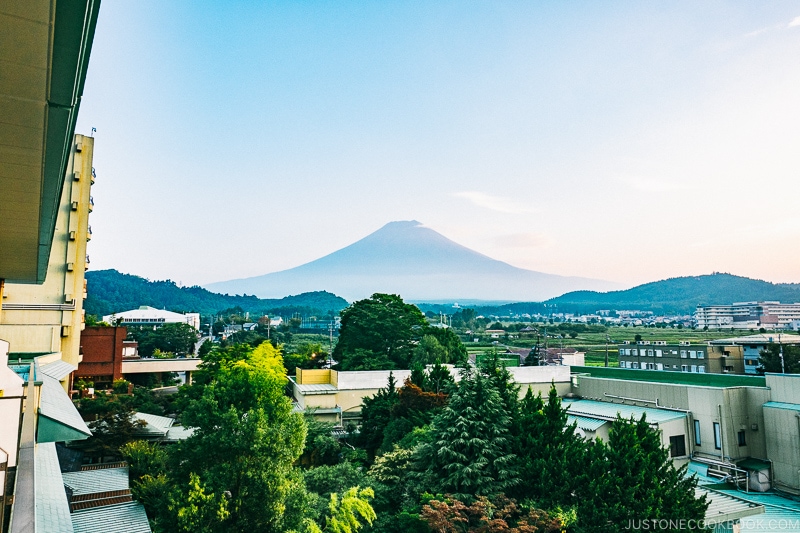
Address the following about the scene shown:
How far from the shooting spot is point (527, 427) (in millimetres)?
12766

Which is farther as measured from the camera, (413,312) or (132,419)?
(413,312)

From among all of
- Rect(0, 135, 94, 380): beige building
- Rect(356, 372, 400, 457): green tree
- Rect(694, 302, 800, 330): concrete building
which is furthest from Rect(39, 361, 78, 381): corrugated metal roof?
Rect(694, 302, 800, 330): concrete building

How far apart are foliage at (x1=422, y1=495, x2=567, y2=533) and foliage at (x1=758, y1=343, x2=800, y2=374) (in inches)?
1263

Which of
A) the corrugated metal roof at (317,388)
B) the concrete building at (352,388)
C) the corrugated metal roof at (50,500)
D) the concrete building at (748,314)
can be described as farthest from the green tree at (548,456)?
the concrete building at (748,314)

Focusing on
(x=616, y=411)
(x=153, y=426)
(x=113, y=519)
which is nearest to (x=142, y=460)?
(x=113, y=519)

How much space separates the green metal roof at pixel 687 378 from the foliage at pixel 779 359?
18.2 m

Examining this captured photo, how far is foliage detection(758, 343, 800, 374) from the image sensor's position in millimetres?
33969

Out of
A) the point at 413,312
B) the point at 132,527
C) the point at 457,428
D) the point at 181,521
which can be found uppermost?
the point at 413,312

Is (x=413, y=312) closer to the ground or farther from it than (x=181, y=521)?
farther from it

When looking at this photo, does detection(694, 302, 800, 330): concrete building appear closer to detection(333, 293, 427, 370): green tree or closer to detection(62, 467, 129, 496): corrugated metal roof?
detection(333, 293, 427, 370): green tree

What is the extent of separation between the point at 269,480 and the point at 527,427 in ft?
21.2

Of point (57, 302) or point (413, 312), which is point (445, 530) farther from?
point (413, 312)

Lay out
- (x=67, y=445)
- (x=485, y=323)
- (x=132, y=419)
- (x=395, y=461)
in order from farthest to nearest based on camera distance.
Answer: (x=485, y=323), (x=132, y=419), (x=67, y=445), (x=395, y=461)

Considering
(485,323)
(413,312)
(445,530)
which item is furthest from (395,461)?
(485,323)
